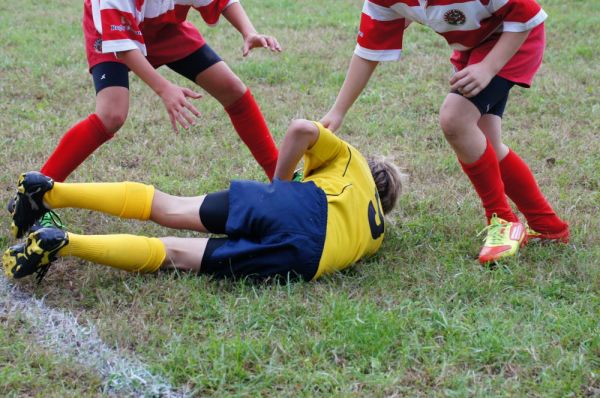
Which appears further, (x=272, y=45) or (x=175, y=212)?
(x=272, y=45)

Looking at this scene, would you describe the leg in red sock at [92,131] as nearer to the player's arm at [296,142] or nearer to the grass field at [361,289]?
the grass field at [361,289]

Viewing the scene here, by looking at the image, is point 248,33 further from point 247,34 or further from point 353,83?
point 353,83

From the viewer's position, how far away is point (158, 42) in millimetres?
3326

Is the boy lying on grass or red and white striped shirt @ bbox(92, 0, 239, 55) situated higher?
red and white striped shirt @ bbox(92, 0, 239, 55)

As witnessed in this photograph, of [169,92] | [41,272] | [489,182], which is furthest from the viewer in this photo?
[489,182]

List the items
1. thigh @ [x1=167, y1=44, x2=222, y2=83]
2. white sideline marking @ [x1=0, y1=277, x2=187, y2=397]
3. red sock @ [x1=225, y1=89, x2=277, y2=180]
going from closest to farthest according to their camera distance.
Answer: white sideline marking @ [x1=0, y1=277, x2=187, y2=397], thigh @ [x1=167, y1=44, x2=222, y2=83], red sock @ [x1=225, y1=89, x2=277, y2=180]

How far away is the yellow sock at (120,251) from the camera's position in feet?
8.70

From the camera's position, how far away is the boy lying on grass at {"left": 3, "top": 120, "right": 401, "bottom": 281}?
8.84 ft

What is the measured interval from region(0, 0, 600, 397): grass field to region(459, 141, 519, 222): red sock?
0.17 metres

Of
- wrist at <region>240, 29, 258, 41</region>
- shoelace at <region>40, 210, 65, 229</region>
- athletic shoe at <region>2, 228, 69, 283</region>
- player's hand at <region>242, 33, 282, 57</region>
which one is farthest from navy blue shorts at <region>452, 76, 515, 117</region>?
shoelace at <region>40, 210, 65, 229</region>

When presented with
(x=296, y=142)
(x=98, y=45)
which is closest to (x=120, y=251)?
(x=296, y=142)

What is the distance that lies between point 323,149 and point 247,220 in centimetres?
41

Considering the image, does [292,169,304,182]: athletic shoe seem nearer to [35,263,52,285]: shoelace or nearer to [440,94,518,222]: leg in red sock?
[440,94,518,222]: leg in red sock

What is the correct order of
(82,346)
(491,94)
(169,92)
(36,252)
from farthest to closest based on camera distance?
(491,94) → (169,92) → (36,252) → (82,346)
